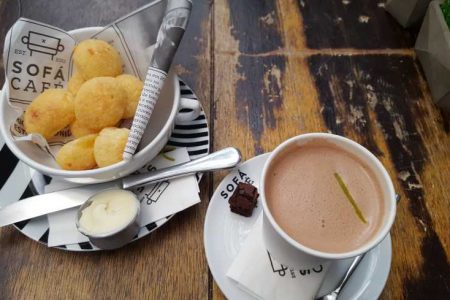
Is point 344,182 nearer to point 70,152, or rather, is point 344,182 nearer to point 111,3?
point 70,152

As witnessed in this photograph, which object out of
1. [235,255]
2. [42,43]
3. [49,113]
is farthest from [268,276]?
[42,43]

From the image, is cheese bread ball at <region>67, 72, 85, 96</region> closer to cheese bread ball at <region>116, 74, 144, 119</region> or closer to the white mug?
cheese bread ball at <region>116, 74, 144, 119</region>

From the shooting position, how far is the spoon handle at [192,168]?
0.65m

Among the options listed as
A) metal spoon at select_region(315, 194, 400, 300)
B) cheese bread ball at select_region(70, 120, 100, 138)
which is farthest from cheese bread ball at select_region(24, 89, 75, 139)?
metal spoon at select_region(315, 194, 400, 300)

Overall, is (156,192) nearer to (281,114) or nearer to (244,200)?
(244,200)

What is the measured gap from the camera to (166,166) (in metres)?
0.69

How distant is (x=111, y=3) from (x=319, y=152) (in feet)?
2.14

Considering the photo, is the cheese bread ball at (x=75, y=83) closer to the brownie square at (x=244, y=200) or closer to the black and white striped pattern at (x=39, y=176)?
the black and white striped pattern at (x=39, y=176)

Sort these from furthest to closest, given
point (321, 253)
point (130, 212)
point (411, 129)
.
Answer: point (411, 129)
point (130, 212)
point (321, 253)

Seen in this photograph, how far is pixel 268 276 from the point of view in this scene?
554 millimetres

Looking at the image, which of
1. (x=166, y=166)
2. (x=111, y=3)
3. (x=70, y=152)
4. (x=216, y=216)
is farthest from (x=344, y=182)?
(x=111, y=3)

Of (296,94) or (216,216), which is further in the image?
(296,94)

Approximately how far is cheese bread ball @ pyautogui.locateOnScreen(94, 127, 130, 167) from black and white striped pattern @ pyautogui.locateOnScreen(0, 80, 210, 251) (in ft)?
0.36

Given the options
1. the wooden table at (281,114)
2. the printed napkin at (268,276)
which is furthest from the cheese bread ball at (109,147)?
the printed napkin at (268,276)
